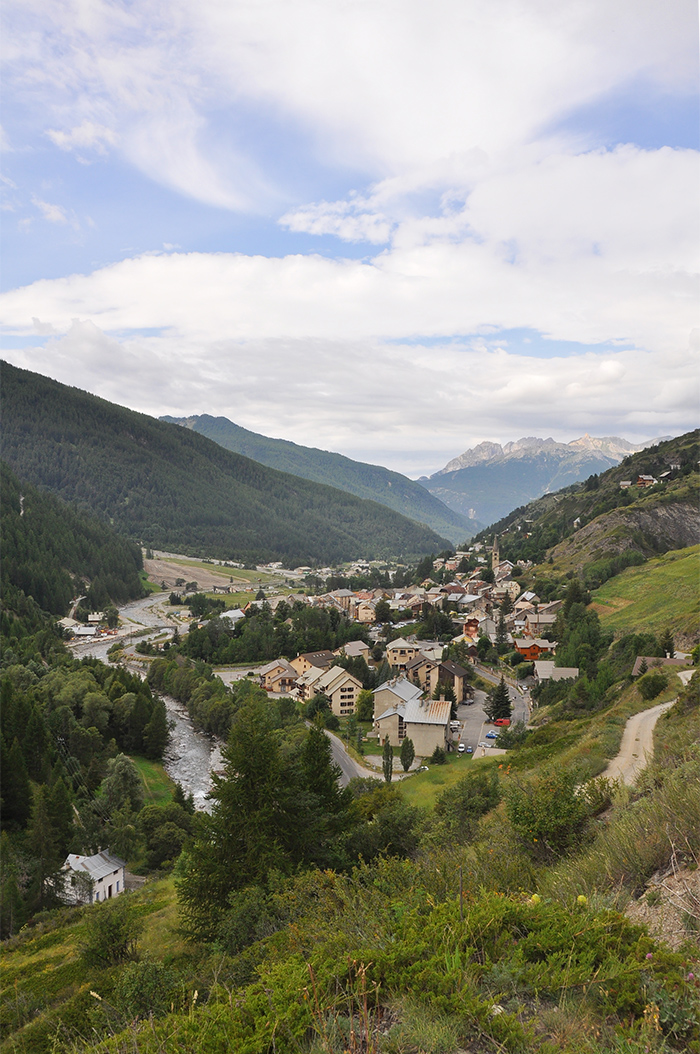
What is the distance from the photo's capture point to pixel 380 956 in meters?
3.38

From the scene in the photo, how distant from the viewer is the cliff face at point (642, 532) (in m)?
64.6

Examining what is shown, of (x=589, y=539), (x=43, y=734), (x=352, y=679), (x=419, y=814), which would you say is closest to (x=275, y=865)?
(x=419, y=814)

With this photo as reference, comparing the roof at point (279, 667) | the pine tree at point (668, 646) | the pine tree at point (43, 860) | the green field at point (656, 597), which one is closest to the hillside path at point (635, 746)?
the pine tree at point (668, 646)

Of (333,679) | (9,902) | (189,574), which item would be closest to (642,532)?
(333,679)

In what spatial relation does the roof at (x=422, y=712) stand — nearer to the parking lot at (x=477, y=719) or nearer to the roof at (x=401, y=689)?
the parking lot at (x=477, y=719)

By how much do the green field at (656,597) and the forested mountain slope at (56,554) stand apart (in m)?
73.0

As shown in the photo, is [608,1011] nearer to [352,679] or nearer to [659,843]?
[659,843]

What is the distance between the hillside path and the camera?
11360mm

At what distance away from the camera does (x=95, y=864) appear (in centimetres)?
2275

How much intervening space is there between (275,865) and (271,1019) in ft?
28.3

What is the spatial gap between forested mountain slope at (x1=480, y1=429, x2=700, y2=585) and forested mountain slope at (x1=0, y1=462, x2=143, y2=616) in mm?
78330

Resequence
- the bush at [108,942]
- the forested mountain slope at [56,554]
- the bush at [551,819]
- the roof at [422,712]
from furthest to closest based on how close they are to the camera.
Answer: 1. the forested mountain slope at [56,554]
2. the roof at [422,712]
3. the bush at [108,942]
4. the bush at [551,819]

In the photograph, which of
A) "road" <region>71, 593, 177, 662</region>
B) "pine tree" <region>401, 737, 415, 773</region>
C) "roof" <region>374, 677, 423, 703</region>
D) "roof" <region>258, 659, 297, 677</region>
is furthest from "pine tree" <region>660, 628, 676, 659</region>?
"road" <region>71, 593, 177, 662</region>

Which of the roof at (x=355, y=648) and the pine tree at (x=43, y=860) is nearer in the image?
the pine tree at (x=43, y=860)
